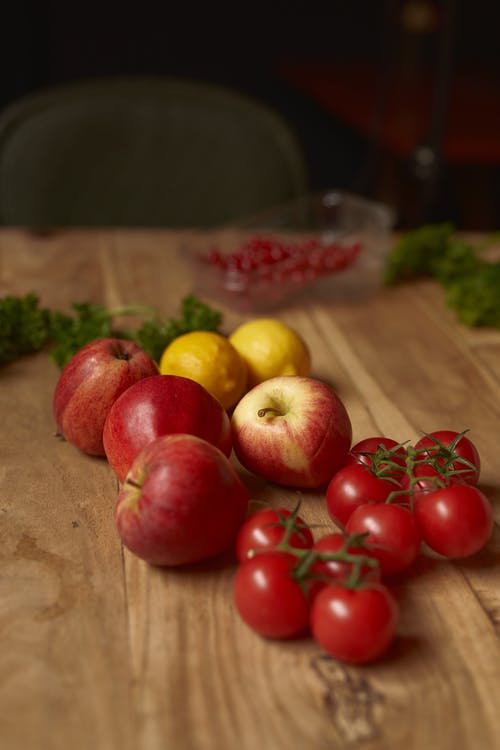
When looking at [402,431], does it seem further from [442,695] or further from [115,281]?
[115,281]

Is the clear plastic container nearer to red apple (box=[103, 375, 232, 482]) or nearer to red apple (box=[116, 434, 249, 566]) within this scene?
red apple (box=[103, 375, 232, 482])

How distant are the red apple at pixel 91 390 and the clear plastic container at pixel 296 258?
0.46 m

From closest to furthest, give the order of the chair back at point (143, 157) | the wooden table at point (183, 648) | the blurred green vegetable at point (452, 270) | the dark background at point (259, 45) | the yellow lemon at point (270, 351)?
the wooden table at point (183, 648)
the yellow lemon at point (270, 351)
the blurred green vegetable at point (452, 270)
the chair back at point (143, 157)
the dark background at point (259, 45)

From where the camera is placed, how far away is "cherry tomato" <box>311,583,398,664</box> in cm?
64

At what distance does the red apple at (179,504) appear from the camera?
0.73 m

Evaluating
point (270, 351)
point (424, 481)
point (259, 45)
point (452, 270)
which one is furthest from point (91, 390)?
point (259, 45)

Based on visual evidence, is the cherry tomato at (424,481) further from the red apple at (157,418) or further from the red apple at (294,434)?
the red apple at (157,418)

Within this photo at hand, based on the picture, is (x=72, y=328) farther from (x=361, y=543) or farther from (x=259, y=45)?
(x=259, y=45)

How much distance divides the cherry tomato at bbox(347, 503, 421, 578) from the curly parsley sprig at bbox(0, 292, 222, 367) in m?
0.49

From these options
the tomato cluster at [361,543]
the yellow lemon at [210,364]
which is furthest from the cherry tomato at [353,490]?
the yellow lemon at [210,364]

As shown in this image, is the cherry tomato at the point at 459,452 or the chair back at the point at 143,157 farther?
the chair back at the point at 143,157

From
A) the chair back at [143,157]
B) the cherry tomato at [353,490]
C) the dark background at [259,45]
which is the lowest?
the dark background at [259,45]

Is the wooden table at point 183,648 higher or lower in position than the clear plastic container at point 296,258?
higher

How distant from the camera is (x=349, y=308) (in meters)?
1.46
